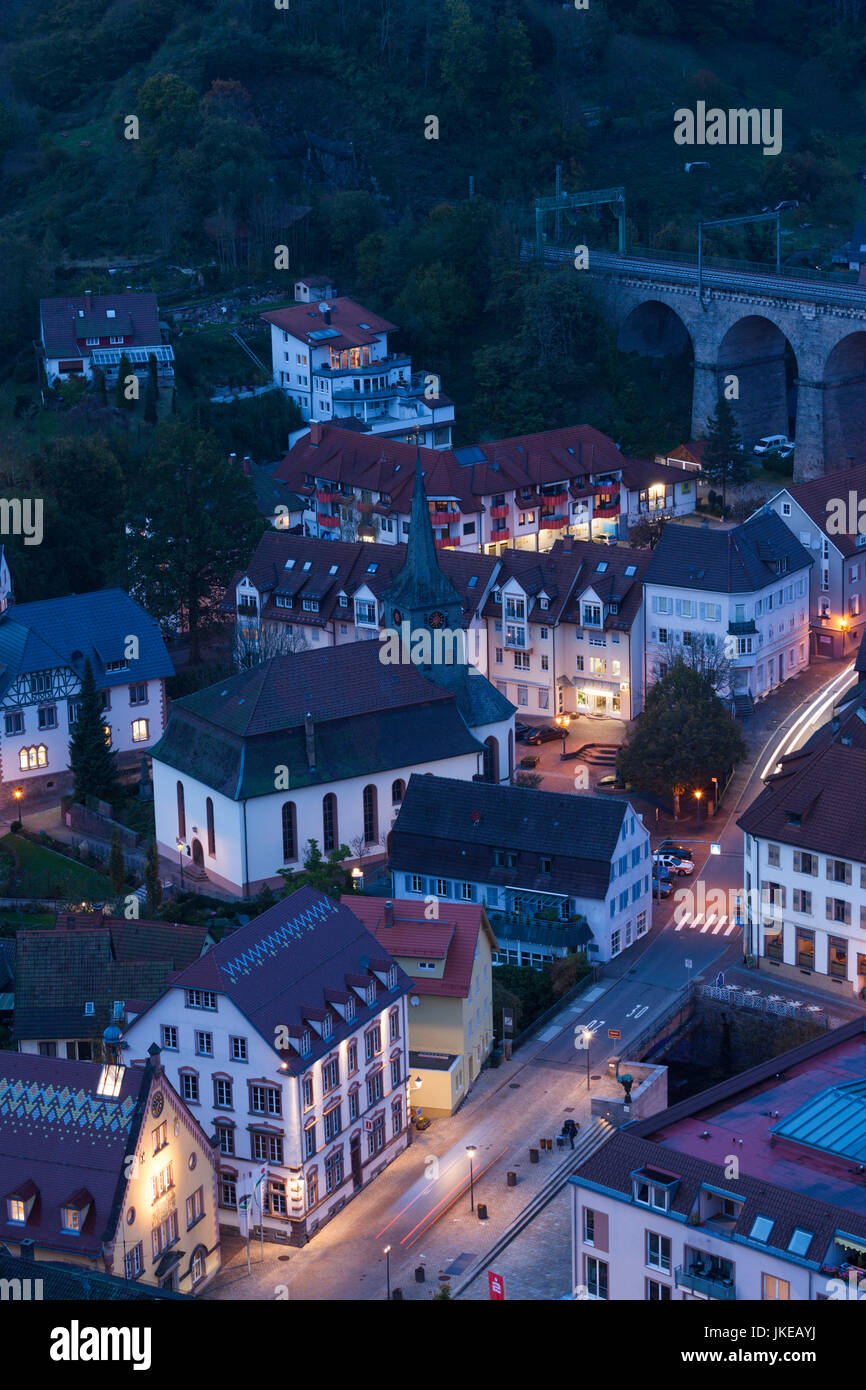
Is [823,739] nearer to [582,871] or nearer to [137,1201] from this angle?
[582,871]

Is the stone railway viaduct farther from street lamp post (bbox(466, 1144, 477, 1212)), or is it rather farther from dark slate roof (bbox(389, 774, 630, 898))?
street lamp post (bbox(466, 1144, 477, 1212))

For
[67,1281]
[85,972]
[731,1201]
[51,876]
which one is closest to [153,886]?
[51,876]

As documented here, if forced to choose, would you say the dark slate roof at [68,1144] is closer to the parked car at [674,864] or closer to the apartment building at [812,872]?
the apartment building at [812,872]

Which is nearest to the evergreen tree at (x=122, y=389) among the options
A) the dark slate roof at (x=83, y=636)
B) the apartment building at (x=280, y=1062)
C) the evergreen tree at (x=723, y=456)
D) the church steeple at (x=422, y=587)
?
the dark slate roof at (x=83, y=636)
